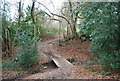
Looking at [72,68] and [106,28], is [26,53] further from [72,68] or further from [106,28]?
[106,28]

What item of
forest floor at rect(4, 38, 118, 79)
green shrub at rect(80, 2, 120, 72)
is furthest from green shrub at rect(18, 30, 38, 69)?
green shrub at rect(80, 2, 120, 72)

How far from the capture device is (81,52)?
7.07 meters

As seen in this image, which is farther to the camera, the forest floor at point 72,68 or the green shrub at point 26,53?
the green shrub at point 26,53

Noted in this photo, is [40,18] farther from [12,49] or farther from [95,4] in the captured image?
[95,4]

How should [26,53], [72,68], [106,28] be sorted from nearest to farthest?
[106,28], [72,68], [26,53]

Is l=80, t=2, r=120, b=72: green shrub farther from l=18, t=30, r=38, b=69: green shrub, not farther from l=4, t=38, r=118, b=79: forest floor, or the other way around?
l=18, t=30, r=38, b=69: green shrub

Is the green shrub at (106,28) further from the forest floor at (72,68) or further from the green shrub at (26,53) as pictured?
the green shrub at (26,53)

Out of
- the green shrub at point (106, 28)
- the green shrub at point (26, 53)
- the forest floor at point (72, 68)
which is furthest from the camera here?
the green shrub at point (26, 53)

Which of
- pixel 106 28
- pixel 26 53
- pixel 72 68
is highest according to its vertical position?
pixel 106 28

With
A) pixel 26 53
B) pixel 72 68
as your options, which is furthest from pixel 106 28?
pixel 26 53

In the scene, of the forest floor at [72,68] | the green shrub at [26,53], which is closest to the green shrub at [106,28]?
the forest floor at [72,68]

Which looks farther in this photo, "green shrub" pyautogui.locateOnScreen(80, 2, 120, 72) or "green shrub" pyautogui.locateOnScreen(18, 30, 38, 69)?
"green shrub" pyautogui.locateOnScreen(18, 30, 38, 69)

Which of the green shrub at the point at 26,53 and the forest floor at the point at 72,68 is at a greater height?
the green shrub at the point at 26,53

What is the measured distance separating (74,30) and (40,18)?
276 cm
